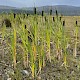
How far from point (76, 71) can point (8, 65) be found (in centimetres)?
103

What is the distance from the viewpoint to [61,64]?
15.6ft

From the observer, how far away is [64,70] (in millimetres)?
4535

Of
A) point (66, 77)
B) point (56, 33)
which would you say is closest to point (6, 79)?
point (66, 77)

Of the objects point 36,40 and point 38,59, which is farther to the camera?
point 38,59

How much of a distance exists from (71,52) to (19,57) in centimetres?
114

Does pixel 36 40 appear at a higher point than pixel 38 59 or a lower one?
higher

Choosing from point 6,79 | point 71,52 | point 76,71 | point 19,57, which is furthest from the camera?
point 71,52

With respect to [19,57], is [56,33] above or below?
above

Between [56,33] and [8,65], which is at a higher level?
[56,33]

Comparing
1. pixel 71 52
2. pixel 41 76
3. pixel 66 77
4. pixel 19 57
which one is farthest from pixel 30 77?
pixel 71 52

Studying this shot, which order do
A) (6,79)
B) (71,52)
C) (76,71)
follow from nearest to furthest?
(6,79) → (76,71) → (71,52)

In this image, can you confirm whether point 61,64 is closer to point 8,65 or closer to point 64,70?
point 64,70

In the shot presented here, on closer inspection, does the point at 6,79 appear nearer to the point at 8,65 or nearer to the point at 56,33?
the point at 8,65

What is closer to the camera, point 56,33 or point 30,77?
point 30,77
